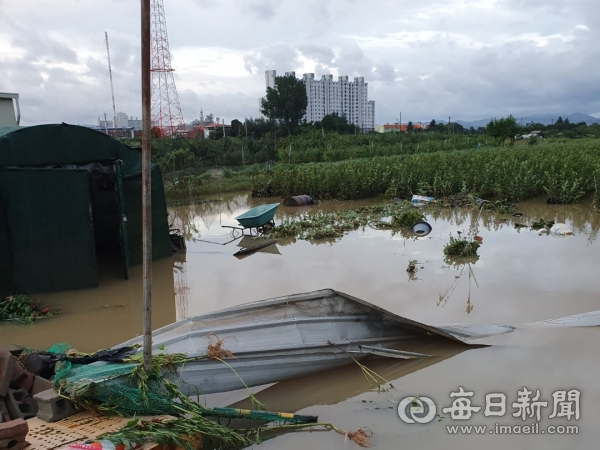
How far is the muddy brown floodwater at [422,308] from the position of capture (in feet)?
13.1

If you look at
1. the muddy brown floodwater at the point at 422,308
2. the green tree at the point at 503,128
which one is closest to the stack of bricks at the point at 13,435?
the muddy brown floodwater at the point at 422,308

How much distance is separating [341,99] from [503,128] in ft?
149

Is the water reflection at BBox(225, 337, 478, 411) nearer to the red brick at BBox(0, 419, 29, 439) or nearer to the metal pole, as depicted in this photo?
the metal pole

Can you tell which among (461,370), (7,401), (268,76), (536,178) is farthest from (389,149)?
(268,76)

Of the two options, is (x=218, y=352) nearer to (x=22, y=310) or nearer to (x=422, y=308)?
(x=422, y=308)

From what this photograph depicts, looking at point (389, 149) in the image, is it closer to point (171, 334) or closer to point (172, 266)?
point (172, 266)

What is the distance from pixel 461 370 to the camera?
4742mm

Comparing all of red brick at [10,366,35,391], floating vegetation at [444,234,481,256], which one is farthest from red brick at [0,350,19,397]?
floating vegetation at [444,234,481,256]

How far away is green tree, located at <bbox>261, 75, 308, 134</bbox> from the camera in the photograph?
4375cm

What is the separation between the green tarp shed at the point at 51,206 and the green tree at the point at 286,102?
36.0 m

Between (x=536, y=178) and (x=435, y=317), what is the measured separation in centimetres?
1046

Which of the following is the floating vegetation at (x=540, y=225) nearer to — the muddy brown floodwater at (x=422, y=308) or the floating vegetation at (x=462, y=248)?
the muddy brown floodwater at (x=422, y=308)

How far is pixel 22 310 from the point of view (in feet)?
21.4

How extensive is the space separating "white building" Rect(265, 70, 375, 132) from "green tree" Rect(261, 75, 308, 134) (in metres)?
25.6
